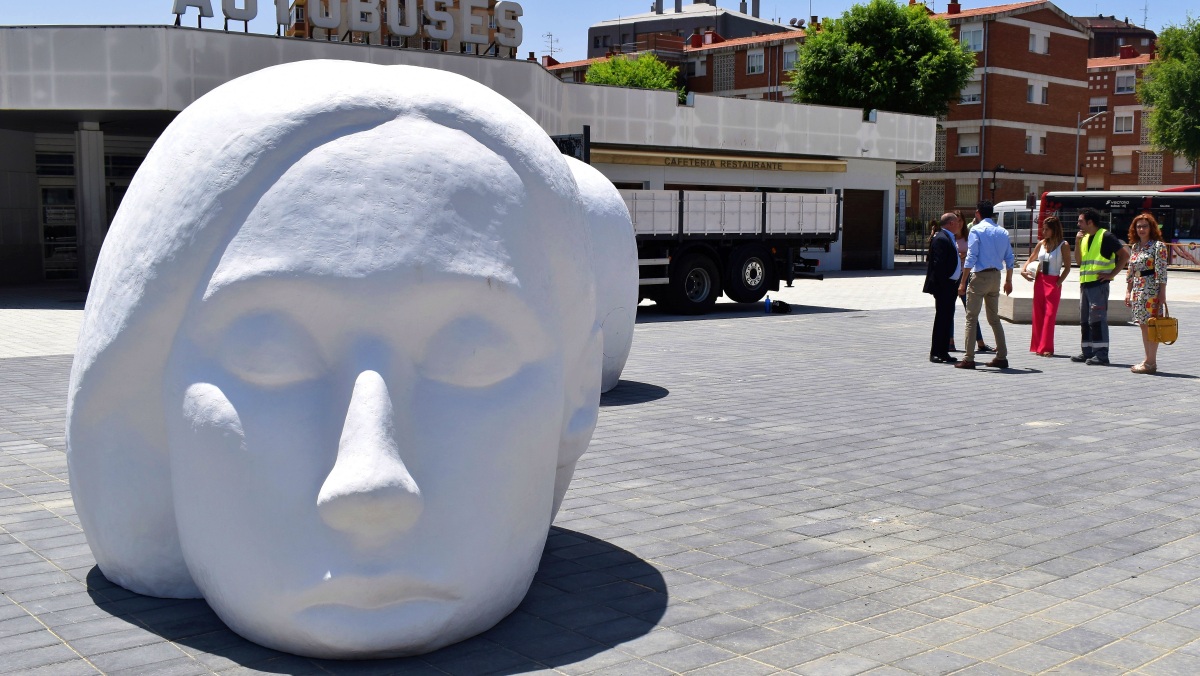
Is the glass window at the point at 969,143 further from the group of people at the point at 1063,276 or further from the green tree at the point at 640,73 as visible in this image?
the group of people at the point at 1063,276

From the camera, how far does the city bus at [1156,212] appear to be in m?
35.8

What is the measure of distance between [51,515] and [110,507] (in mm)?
1932

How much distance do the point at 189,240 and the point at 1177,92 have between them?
5065 centimetres

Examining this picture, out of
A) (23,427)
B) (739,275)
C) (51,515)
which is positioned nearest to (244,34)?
(739,275)

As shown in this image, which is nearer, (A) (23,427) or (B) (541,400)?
(B) (541,400)

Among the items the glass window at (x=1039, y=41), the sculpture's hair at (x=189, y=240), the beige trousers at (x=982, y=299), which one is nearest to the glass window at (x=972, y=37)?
the glass window at (x=1039, y=41)

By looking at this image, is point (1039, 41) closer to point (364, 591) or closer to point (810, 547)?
point (810, 547)

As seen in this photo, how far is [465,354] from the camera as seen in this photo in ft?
13.7

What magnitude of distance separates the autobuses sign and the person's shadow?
58.7ft

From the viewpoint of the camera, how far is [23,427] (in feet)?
29.4

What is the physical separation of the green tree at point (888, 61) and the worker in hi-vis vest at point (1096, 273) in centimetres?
3207

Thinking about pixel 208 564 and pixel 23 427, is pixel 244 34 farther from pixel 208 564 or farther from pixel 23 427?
pixel 208 564

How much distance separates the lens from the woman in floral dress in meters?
11.9

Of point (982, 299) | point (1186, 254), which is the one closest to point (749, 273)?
point (982, 299)
